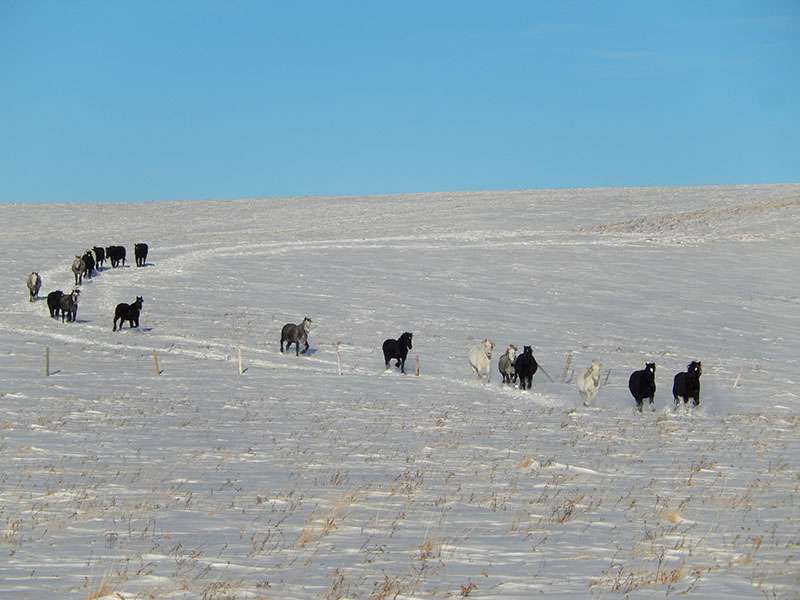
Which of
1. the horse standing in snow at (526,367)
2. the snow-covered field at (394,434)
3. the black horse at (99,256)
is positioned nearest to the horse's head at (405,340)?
the snow-covered field at (394,434)

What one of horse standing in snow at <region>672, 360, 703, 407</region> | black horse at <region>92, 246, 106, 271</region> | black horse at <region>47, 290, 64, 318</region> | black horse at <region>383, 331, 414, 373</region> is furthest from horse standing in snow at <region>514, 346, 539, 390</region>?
black horse at <region>92, 246, 106, 271</region>

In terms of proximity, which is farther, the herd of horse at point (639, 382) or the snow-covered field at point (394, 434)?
the herd of horse at point (639, 382)

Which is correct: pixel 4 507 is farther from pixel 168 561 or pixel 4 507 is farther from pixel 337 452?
pixel 337 452

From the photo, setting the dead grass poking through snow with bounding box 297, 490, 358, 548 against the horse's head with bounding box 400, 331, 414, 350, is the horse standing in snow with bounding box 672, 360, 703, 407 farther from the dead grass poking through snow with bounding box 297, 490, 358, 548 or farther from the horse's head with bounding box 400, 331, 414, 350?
the dead grass poking through snow with bounding box 297, 490, 358, 548

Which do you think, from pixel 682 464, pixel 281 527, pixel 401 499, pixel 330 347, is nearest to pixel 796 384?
pixel 330 347

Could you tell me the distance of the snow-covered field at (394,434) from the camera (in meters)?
8.84

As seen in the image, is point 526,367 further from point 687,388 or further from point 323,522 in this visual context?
point 323,522

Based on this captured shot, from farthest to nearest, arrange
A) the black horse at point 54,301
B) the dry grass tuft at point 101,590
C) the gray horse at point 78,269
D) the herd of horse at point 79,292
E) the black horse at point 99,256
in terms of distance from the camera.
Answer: the black horse at point 99,256
the gray horse at point 78,269
the black horse at point 54,301
the herd of horse at point 79,292
the dry grass tuft at point 101,590

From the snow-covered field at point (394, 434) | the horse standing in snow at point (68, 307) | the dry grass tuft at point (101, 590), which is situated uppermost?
the horse standing in snow at point (68, 307)

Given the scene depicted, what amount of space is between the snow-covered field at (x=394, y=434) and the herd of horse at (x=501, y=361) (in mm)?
641

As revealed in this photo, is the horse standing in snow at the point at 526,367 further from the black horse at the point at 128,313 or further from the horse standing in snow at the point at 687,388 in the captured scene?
the black horse at the point at 128,313

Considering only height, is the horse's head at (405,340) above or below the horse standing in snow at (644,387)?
above

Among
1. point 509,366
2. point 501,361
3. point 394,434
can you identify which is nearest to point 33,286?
point 501,361

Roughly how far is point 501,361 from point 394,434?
10.8 meters
